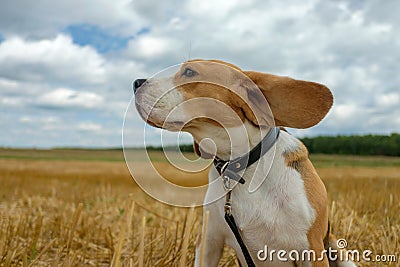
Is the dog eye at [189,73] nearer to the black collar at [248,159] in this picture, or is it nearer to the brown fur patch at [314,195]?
the black collar at [248,159]

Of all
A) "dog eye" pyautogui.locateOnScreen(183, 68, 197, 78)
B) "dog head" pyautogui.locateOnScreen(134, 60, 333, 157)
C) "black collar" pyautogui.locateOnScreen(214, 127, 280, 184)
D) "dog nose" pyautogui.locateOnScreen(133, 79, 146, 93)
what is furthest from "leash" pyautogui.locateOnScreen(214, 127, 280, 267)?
"dog nose" pyautogui.locateOnScreen(133, 79, 146, 93)

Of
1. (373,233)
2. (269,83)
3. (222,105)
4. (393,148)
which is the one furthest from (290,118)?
(393,148)

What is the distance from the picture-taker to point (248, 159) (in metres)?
2.84

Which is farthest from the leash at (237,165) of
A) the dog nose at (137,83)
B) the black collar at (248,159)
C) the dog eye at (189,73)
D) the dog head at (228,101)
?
the dog nose at (137,83)

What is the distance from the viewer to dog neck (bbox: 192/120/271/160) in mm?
2811

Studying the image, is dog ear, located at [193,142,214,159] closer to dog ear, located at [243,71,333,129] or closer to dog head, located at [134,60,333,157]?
dog head, located at [134,60,333,157]

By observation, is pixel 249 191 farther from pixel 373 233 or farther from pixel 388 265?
pixel 373 233

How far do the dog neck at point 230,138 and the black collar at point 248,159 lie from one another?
0.09ft

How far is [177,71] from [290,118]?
804 millimetres

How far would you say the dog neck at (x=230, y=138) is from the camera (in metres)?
2.81

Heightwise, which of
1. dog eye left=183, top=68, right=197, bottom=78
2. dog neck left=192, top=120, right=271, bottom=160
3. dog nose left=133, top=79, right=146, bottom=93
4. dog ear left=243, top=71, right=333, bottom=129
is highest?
dog eye left=183, top=68, right=197, bottom=78

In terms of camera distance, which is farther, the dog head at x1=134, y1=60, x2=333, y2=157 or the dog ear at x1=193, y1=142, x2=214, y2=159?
the dog ear at x1=193, y1=142, x2=214, y2=159

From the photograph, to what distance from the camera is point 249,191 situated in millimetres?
2861

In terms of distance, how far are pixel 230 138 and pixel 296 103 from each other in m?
0.47
